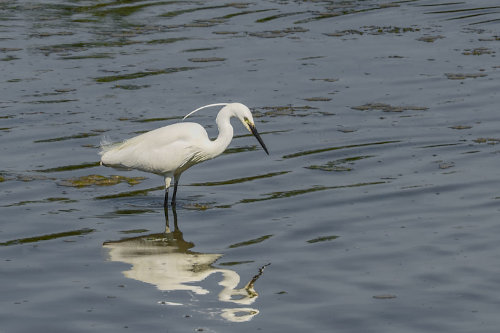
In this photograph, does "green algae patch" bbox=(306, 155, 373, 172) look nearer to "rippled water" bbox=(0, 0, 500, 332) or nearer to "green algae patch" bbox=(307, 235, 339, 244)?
"rippled water" bbox=(0, 0, 500, 332)

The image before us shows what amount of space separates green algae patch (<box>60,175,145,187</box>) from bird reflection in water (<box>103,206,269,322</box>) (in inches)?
57.2

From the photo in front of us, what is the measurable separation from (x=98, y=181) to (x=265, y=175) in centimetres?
161

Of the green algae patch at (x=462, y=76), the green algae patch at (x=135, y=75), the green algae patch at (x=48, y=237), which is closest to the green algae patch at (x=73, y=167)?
the green algae patch at (x=48, y=237)

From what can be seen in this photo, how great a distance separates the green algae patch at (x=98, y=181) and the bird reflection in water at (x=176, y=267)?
145 centimetres

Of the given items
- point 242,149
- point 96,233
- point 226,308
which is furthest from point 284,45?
point 226,308

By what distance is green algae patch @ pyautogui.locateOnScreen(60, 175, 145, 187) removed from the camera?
10.7 metres

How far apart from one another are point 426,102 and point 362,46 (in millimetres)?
3110

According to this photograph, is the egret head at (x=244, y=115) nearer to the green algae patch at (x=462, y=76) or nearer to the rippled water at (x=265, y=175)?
the rippled water at (x=265, y=175)

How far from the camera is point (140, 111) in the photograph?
13.3 metres

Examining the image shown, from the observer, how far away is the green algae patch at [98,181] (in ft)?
35.2

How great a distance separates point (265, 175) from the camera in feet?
35.6

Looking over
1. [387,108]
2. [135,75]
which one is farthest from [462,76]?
[135,75]

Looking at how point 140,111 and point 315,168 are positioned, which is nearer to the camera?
point 315,168

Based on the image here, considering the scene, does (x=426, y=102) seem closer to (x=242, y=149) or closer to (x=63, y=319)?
(x=242, y=149)
